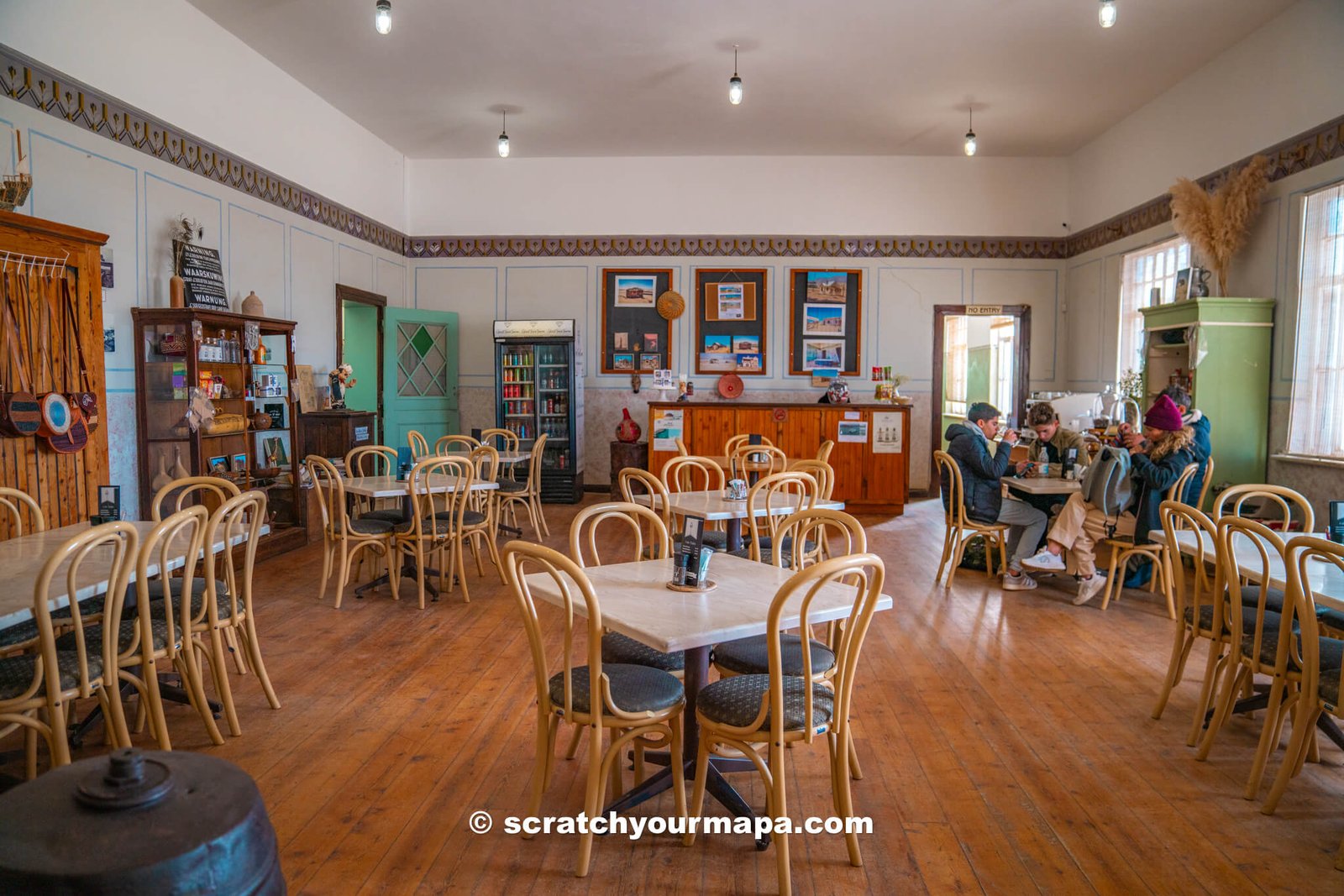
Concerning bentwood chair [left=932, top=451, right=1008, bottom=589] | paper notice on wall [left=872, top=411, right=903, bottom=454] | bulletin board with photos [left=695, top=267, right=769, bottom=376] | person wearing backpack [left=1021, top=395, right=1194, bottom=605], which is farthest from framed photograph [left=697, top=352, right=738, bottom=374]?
person wearing backpack [left=1021, top=395, right=1194, bottom=605]

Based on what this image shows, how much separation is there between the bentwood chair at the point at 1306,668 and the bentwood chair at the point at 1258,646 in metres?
0.03

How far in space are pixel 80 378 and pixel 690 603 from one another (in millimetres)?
3848

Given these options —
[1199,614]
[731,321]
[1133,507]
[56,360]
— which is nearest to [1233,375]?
[1133,507]

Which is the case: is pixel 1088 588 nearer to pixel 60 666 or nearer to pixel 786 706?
pixel 786 706

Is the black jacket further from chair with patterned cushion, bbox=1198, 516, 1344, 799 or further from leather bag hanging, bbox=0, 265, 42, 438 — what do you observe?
leather bag hanging, bbox=0, 265, 42, 438

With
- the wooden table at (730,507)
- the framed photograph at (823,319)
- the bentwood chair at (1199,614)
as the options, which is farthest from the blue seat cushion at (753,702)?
the framed photograph at (823,319)

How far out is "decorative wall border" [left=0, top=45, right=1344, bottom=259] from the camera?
16.3ft

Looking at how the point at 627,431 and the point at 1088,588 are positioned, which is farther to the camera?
the point at 627,431

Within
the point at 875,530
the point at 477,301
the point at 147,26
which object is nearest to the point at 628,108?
the point at 477,301

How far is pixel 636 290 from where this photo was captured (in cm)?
1025

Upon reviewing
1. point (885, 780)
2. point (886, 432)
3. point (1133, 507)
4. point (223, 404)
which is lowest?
point (885, 780)

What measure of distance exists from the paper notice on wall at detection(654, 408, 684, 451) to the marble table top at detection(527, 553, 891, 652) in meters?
6.06

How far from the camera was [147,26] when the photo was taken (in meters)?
5.56

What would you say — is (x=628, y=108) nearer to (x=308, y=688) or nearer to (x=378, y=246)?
(x=378, y=246)
